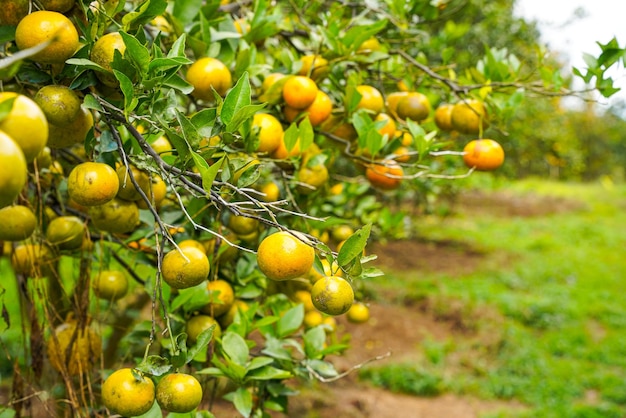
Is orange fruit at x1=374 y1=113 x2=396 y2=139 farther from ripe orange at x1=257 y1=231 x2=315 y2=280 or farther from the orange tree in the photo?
ripe orange at x1=257 y1=231 x2=315 y2=280

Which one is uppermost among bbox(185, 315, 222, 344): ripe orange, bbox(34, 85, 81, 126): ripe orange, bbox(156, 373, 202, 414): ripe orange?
bbox(34, 85, 81, 126): ripe orange

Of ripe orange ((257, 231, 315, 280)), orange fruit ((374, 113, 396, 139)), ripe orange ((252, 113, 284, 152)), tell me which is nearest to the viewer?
ripe orange ((257, 231, 315, 280))

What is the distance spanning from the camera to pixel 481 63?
5.18 ft

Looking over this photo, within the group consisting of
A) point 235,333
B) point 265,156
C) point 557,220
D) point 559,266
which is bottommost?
point 557,220

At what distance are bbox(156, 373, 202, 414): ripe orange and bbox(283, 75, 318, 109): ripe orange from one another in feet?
1.97

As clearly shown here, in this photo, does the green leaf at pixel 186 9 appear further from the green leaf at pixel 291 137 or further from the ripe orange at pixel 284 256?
the ripe orange at pixel 284 256

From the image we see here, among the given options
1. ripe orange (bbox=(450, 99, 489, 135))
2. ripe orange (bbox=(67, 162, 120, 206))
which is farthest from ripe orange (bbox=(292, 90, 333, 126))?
ripe orange (bbox=(67, 162, 120, 206))

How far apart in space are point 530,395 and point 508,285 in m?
2.25

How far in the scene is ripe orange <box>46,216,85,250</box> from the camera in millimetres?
Result: 1208

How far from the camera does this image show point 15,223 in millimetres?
977

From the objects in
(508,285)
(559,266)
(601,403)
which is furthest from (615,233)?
(601,403)

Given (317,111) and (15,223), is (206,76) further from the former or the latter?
(15,223)

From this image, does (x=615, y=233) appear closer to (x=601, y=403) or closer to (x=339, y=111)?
(x=601, y=403)

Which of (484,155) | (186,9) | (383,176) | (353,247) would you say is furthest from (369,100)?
(353,247)
